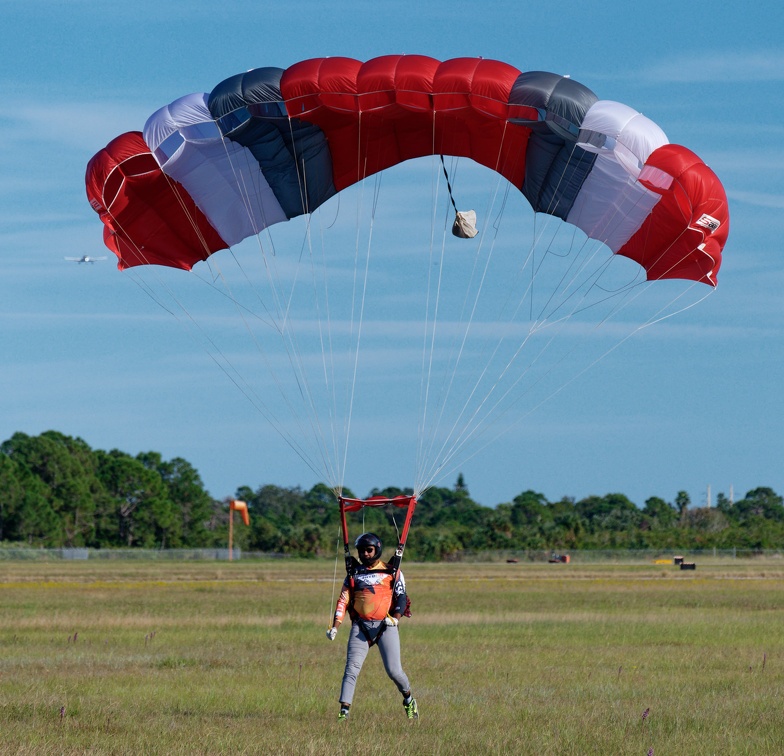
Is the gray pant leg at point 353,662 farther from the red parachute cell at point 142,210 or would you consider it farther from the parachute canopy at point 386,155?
the red parachute cell at point 142,210

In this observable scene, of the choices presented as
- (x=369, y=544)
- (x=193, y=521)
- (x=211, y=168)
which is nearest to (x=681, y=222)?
(x=211, y=168)

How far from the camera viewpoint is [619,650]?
19547 mm

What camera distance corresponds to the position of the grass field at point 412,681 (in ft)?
34.7

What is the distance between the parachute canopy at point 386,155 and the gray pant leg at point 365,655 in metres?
5.54

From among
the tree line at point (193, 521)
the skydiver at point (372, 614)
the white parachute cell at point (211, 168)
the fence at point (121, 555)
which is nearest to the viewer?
the skydiver at point (372, 614)

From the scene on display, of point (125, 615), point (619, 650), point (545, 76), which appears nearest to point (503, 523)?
point (125, 615)

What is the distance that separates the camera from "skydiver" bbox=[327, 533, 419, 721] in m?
11.7

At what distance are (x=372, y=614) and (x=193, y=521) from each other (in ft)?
370

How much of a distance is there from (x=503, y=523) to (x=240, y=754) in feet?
286

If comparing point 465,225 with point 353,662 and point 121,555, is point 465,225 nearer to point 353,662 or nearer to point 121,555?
point 353,662

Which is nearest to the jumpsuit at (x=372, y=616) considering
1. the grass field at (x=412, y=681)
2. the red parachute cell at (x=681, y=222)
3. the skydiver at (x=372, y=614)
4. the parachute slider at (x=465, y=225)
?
the skydiver at (x=372, y=614)

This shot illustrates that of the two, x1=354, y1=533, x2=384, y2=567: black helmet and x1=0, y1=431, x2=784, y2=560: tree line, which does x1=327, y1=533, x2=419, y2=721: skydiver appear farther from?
x1=0, y1=431, x2=784, y2=560: tree line

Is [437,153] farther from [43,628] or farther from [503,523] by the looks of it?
[503,523]

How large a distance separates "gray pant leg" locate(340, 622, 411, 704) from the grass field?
38cm
